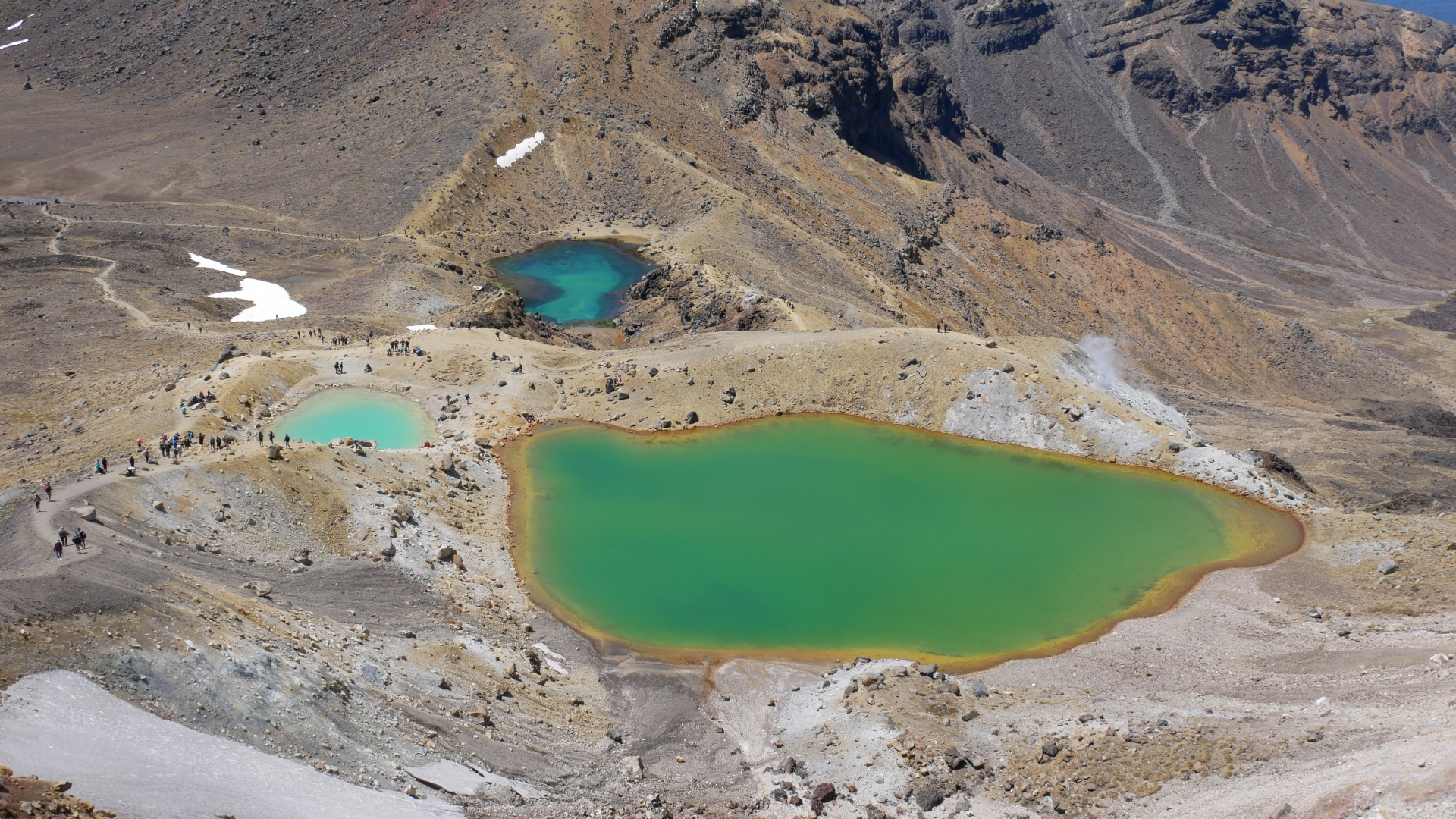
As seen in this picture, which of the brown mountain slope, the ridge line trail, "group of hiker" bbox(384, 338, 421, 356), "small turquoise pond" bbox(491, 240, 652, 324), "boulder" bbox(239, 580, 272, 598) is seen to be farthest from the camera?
the ridge line trail

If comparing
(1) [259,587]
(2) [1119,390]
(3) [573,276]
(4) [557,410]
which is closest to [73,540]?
(1) [259,587]

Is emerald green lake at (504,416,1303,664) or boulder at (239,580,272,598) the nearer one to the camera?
boulder at (239,580,272,598)

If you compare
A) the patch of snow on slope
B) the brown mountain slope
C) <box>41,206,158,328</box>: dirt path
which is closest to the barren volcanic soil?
the patch of snow on slope

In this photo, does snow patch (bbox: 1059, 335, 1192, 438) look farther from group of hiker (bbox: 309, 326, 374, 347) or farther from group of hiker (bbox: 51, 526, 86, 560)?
group of hiker (bbox: 51, 526, 86, 560)

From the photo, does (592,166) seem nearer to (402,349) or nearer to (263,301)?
(263,301)

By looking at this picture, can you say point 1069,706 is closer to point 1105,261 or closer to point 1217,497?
point 1217,497

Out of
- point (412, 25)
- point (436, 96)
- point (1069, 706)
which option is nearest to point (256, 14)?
point (412, 25)
